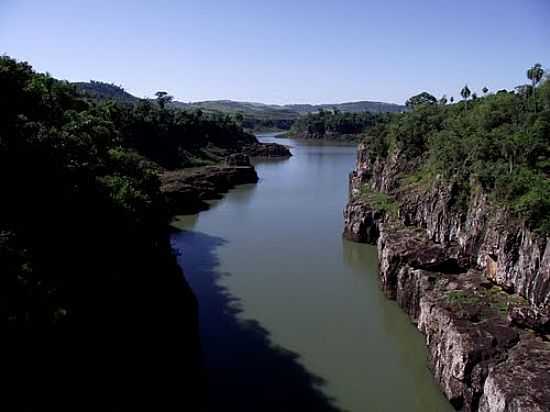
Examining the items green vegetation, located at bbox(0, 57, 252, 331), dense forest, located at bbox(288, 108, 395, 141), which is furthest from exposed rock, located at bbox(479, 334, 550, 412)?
dense forest, located at bbox(288, 108, 395, 141)

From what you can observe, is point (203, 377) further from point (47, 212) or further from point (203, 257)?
point (203, 257)

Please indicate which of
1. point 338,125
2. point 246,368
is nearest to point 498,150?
point 246,368

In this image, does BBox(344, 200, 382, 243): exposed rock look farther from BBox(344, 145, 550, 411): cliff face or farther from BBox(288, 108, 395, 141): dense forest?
BBox(288, 108, 395, 141): dense forest

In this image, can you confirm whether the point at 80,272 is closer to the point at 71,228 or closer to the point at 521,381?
the point at 71,228

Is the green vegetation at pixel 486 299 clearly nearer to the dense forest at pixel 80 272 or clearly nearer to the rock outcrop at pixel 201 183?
the dense forest at pixel 80 272

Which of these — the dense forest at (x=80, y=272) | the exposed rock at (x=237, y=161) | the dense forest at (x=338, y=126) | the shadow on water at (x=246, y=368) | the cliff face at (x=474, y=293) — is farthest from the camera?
the dense forest at (x=338, y=126)

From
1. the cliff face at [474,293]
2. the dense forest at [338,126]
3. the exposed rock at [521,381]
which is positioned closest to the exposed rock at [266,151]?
the dense forest at [338,126]
